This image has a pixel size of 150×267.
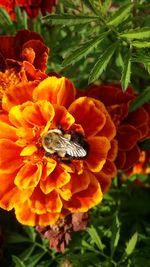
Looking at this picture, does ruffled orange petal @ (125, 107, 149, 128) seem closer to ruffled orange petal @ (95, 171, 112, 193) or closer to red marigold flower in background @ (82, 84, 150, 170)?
red marigold flower in background @ (82, 84, 150, 170)

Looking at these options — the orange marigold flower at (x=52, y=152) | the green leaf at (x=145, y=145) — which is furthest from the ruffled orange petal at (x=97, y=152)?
the green leaf at (x=145, y=145)

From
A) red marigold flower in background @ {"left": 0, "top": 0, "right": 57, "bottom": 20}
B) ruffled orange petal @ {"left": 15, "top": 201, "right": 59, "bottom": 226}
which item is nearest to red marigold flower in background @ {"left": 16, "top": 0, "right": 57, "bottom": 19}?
red marigold flower in background @ {"left": 0, "top": 0, "right": 57, "bottom": 20}

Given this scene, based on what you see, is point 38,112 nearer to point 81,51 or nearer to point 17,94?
point 17,94

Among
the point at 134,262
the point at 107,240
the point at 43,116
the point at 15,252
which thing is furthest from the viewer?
the point at 15,252

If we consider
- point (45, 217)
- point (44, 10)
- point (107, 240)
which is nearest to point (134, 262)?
point (107, 240)

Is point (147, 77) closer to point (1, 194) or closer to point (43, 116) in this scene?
point (43, 116)

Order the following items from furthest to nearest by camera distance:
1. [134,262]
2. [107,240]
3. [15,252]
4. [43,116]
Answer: [15,252], [107,240], [134,262], [43,116]

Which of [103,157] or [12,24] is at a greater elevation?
[12,24]
